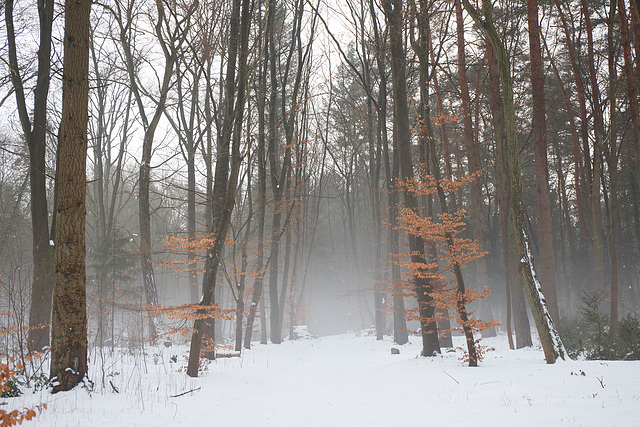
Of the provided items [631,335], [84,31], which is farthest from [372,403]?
[84,31]

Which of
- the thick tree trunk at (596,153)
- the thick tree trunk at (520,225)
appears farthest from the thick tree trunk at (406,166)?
the thick tree trunk at (596,153)

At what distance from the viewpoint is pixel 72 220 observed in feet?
17.6

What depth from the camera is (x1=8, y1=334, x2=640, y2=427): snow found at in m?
4.34

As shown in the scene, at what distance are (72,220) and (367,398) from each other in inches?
204

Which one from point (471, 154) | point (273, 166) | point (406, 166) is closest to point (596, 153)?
point (471, 154)

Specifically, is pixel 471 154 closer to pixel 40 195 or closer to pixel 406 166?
pixel 406 166

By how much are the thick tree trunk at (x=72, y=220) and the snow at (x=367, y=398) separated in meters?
0.39

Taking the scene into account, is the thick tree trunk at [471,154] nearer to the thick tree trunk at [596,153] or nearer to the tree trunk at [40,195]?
the thick tree trunk at [596,153]

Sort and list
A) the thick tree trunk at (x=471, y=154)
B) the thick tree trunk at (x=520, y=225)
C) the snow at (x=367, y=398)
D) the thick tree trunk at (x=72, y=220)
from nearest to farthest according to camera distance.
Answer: the snow at (x=367, y=398) < the thick tree trunk at (x=72, y=220) < the thick tree trunk at (x=520, y=225) < the thick tree trunk at (x=471, y=154)

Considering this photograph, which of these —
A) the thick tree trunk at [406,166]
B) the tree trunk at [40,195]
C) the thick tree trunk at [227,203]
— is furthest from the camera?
the thick tree trunk at [406,166]

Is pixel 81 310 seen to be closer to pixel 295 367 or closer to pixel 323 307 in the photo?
pixel 295 367

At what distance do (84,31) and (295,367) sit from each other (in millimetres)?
8457

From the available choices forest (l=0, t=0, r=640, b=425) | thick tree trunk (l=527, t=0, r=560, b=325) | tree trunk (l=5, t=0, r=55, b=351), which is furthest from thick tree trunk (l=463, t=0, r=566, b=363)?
tree trunk (l=5, t=0, r=55, b=351)

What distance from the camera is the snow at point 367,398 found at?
14.2 feet
